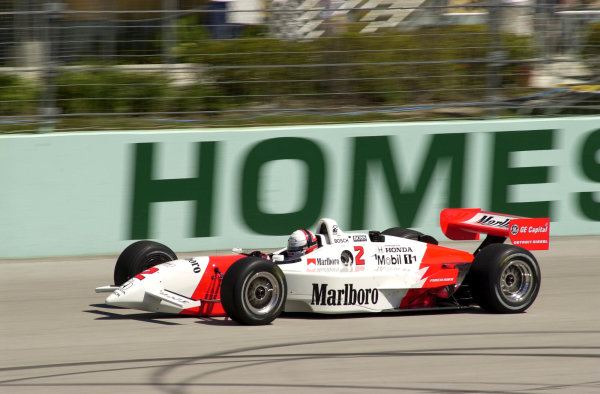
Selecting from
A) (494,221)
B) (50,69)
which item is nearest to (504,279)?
(494,221)

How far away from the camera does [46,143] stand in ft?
33.6

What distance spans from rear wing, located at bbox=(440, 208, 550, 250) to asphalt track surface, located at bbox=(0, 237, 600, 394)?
0.62 meters

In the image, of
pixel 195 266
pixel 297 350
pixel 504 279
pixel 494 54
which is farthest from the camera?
pixel 494 54

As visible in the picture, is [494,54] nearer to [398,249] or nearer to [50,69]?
[398,249]

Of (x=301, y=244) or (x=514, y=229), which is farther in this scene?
(x=514, y=229)

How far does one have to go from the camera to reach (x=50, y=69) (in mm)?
10477

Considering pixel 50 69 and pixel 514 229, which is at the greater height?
pixel 50 69

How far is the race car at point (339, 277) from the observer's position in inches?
287

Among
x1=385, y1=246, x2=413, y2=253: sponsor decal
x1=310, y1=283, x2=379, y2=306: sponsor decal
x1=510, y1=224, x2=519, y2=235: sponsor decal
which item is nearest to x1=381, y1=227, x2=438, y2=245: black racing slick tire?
x1=385, y1=246, x2=413, y2=253: sponsor decal

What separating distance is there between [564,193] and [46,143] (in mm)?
6189

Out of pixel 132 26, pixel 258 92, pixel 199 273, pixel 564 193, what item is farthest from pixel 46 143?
pixel 564 193

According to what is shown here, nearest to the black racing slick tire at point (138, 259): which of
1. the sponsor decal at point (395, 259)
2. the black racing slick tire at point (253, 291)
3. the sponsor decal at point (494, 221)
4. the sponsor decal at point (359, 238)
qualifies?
the black racing slick tire at point (253, 291)

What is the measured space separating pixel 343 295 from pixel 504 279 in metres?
1.40

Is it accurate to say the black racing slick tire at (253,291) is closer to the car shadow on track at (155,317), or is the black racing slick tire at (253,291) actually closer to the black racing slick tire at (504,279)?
the car shadow on track at (155,317)
